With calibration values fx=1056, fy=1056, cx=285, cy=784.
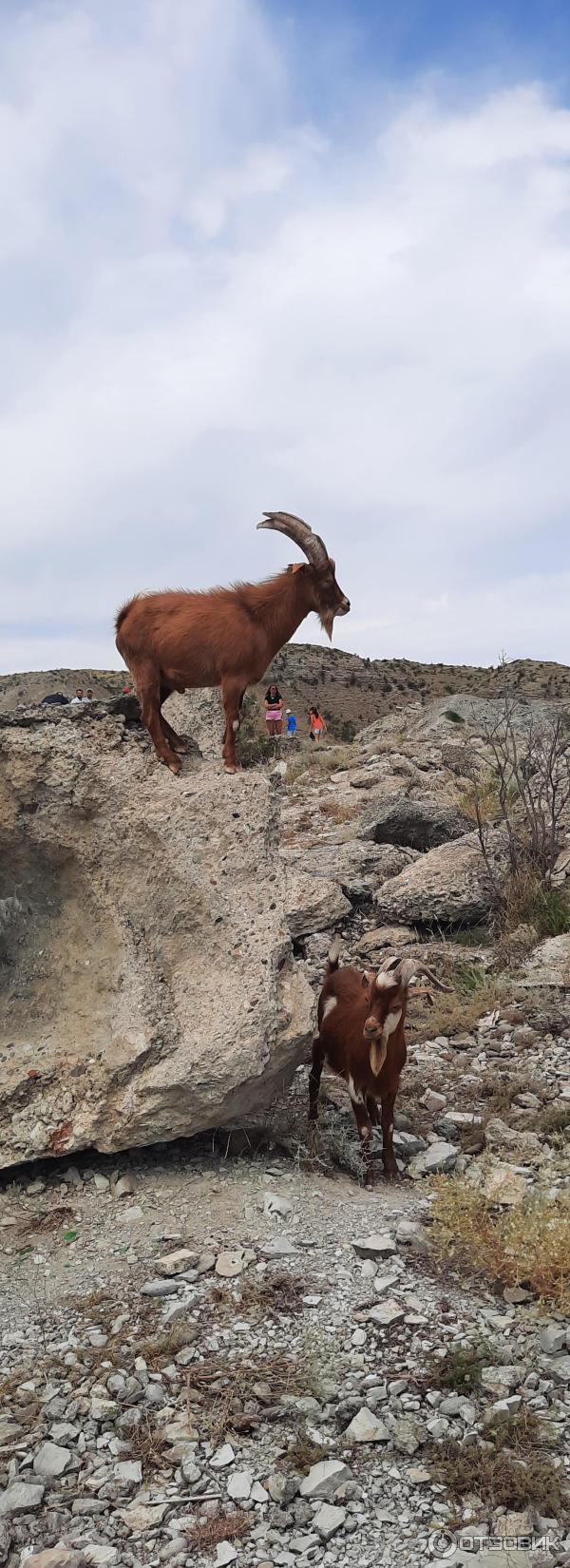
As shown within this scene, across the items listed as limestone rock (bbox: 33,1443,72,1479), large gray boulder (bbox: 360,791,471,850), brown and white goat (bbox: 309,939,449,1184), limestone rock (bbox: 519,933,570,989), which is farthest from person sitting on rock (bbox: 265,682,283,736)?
limestone rock (bbox: 33,1443,72,1479)

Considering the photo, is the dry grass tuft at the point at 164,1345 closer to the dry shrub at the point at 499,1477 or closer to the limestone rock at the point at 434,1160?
the dry shrub at the point at 499,1477

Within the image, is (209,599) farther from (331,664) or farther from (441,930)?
(331,664)

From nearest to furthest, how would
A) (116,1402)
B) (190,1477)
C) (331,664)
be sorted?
→ (190,1477)
(116,1402)
(331,664)

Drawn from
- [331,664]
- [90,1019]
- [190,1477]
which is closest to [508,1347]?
[190,1477]

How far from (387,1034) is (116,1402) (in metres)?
1.89

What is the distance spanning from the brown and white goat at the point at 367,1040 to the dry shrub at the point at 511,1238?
0.45 metres

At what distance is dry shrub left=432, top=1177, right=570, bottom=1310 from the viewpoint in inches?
160

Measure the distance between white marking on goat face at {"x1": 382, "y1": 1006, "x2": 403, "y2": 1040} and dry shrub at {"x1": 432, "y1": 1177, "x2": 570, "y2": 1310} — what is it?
0.73 metres

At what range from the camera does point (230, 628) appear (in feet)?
17.1

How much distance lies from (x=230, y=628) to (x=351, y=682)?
44.8m

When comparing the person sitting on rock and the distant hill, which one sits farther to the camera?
the distant hill

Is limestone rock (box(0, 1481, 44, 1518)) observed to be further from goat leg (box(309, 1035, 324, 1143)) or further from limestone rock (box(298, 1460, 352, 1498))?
goat leg (box(309, 1035, 324, 1143))

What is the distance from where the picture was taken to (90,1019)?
17.6ft

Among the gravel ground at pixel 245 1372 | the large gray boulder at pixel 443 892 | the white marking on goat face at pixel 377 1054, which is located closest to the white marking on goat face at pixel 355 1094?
the white marking on goat face at pixel 377 1054
